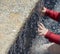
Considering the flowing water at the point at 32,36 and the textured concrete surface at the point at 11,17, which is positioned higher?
the textured concrete surface at the point at 11,17

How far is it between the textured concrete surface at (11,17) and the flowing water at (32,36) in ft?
0.08

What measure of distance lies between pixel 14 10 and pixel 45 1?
0.51 m

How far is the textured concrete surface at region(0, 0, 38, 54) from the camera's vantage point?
3.67 ft

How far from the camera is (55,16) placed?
1.37 m

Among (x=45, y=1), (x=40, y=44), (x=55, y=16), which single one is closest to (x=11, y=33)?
(x=55, y=16)

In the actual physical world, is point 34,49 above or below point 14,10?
below

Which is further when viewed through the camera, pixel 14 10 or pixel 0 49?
pixel 14 10

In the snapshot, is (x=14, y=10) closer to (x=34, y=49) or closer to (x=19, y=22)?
(x=19, y=22)

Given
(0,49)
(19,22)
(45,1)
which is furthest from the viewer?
(45,1)

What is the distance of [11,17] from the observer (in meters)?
1.21

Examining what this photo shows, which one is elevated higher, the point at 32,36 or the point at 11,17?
the point at 11,17

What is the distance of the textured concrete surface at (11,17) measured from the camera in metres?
1.12

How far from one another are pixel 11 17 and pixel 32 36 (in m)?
0.27

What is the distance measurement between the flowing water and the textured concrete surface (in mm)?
25
